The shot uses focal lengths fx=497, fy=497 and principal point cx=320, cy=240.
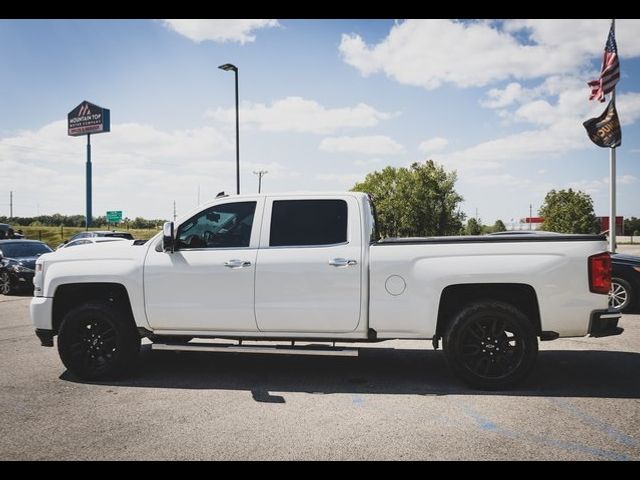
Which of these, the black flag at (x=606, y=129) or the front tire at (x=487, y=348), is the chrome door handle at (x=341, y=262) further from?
the black flag at (x=606, y=129)

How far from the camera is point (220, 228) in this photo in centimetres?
549

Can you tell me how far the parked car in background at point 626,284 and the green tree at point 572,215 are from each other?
5558 cm

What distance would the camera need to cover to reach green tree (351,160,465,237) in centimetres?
6266

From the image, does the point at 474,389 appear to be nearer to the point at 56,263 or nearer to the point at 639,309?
the point at 56,263

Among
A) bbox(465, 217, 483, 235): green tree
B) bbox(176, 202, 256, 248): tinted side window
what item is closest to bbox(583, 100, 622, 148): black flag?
bbox(176, 202, 256, 248): tinted side window

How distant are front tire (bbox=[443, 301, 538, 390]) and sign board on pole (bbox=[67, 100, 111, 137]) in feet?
175

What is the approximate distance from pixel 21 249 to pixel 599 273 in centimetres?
1539

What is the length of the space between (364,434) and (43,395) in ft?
10.8

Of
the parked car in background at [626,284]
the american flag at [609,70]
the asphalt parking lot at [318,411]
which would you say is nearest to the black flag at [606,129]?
the american flag at [609,70]

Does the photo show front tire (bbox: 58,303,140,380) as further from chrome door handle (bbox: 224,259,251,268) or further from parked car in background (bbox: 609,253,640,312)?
parked car in background (bbox: 609,253,640,312)

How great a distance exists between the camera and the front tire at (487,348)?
4.84 m

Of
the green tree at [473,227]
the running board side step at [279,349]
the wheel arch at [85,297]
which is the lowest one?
the running board side step at [279,349]
